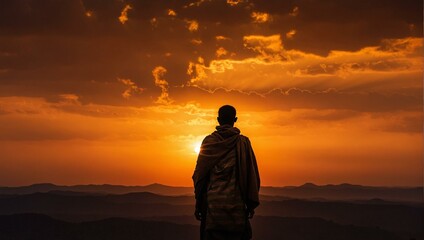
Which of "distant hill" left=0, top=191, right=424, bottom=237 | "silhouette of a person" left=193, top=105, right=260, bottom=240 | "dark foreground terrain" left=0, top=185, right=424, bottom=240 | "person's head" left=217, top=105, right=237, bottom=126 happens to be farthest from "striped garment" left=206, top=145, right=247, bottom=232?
"distant hill" left=0, top=191, right=424, bottom=237

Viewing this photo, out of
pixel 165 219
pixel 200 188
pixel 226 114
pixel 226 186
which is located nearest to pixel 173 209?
pixel 165 219

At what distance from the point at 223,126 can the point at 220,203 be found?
1.13 metres

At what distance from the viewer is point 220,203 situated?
991 centimetres

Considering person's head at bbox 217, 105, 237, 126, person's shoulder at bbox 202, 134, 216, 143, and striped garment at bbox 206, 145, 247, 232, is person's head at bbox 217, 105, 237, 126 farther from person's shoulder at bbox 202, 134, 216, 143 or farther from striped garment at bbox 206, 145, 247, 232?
striped garment at bbox 206, 145, 247, 232

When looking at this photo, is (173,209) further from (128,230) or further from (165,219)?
(128,230)

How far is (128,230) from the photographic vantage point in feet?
393

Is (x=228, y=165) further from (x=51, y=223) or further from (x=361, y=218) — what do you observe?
(x=361, y=218)

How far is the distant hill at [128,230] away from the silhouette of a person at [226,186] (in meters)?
108

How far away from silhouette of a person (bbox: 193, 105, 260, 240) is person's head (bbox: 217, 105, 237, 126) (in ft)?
0.67

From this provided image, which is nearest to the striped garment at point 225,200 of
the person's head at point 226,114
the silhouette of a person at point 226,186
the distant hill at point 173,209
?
the silhouette of a person at point 226,186

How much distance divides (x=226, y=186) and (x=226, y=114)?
1.06 meters

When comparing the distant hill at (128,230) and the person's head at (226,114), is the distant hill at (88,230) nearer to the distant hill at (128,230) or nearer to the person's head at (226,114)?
the distant hill at (128,230)

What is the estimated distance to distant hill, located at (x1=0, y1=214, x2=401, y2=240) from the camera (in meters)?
118

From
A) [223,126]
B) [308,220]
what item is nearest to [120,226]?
[308,220]
